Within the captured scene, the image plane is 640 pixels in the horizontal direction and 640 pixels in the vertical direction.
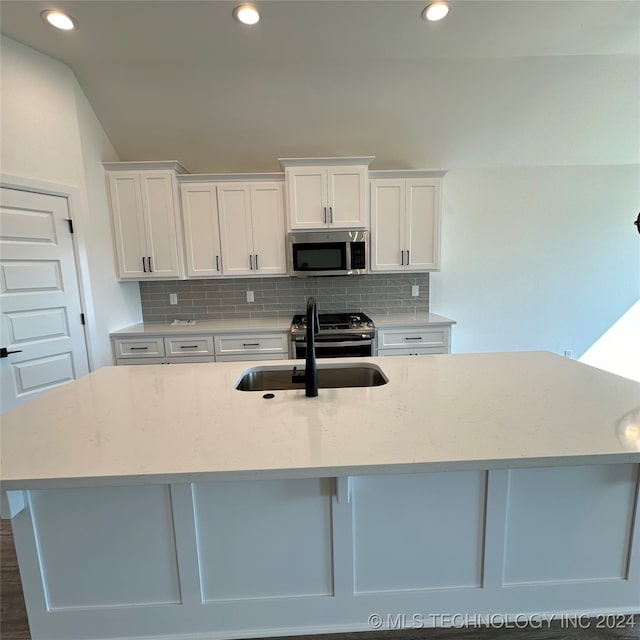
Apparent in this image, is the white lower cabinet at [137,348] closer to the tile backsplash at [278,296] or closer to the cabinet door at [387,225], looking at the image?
the tile backsplash at [278,296]

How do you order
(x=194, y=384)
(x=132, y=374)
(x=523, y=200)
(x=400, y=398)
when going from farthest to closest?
(x=523, y=200) < (x=132, y=374) < (x=194, y=384) < (x=400, y=398)

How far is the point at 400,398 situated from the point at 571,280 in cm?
349

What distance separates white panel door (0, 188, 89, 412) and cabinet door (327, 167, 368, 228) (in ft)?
7.09

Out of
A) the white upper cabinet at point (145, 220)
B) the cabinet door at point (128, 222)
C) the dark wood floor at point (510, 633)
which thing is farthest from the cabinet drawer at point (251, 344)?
the dark wood floor at point (510, 633)

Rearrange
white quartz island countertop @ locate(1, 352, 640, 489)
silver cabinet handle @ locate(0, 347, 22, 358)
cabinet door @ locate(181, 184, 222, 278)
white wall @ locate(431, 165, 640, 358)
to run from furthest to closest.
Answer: white wall @ locate(431, 165, 640, 358) → cabinet door @ locate(181, 184, 222, 278) → silver cabinet handle @ locate(0, 347, 22, 358) → white quartz island countertop @ locate(1, 352, 640, 489)

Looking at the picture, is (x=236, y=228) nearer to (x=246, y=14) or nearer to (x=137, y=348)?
(x=137, y=348)

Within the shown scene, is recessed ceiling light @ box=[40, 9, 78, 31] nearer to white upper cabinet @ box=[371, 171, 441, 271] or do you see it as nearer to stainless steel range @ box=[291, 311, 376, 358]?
white upper cabinet @ box=[371, 171, 441, 271]

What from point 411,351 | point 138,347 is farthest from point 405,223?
point 138,347

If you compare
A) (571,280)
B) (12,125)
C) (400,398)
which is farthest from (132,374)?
(571,280)

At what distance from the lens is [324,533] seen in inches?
43.9

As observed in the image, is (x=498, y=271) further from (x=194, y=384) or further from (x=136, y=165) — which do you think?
(x=136, y=165)

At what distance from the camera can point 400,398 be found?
131 cm

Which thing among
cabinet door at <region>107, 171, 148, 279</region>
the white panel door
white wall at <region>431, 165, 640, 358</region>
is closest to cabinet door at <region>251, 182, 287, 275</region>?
cabinet door at <region>107, 171, 148, 279</region>

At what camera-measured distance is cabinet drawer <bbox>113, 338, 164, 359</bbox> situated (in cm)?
300
